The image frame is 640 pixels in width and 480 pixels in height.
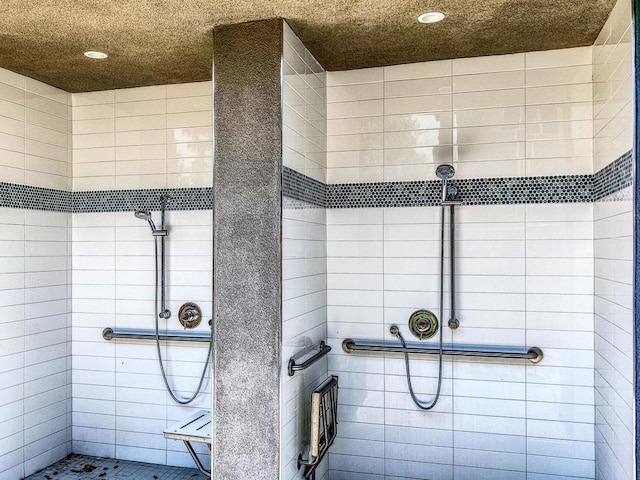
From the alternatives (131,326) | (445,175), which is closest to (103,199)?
(131,326)

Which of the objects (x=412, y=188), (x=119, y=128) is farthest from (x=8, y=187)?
(x=412, y=188)

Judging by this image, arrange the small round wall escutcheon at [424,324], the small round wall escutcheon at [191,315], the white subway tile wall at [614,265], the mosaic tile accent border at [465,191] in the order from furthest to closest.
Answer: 1. the small round wall escutcheon at [191,315]
2. the small round wall escutcheon at [424,324]
3. the mosaic tile accent border at [465,191]
4. the white subway tile wall at [614,265]

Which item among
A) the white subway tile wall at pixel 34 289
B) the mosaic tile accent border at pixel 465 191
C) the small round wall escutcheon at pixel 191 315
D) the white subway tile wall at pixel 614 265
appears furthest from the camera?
the small round wall escutcheon at pixel 191 315

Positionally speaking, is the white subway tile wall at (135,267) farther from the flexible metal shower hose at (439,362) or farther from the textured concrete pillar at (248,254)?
the flexible metal shower hose at (439,362)

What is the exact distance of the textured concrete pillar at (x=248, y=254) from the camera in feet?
8.11

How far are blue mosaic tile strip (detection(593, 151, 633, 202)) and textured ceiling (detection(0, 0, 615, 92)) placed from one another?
764 mm

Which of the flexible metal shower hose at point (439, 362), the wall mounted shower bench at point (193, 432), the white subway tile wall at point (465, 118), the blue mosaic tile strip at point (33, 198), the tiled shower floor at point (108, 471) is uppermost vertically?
the white subway tile wall at point (465, 118)

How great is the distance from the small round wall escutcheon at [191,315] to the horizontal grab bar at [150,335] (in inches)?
2.8

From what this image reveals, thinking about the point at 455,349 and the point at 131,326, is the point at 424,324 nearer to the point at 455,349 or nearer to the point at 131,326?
the point at 455,349

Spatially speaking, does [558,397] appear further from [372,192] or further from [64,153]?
[64,153]

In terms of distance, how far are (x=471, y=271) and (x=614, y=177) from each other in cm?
96

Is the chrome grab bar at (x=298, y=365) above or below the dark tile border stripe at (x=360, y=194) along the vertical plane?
below

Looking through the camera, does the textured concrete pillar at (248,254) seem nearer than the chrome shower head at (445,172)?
Yes

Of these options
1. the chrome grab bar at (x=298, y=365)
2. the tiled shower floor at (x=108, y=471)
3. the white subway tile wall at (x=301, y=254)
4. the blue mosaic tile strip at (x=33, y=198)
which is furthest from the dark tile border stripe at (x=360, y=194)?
the tiled shower floor at (x=108, y=471)
